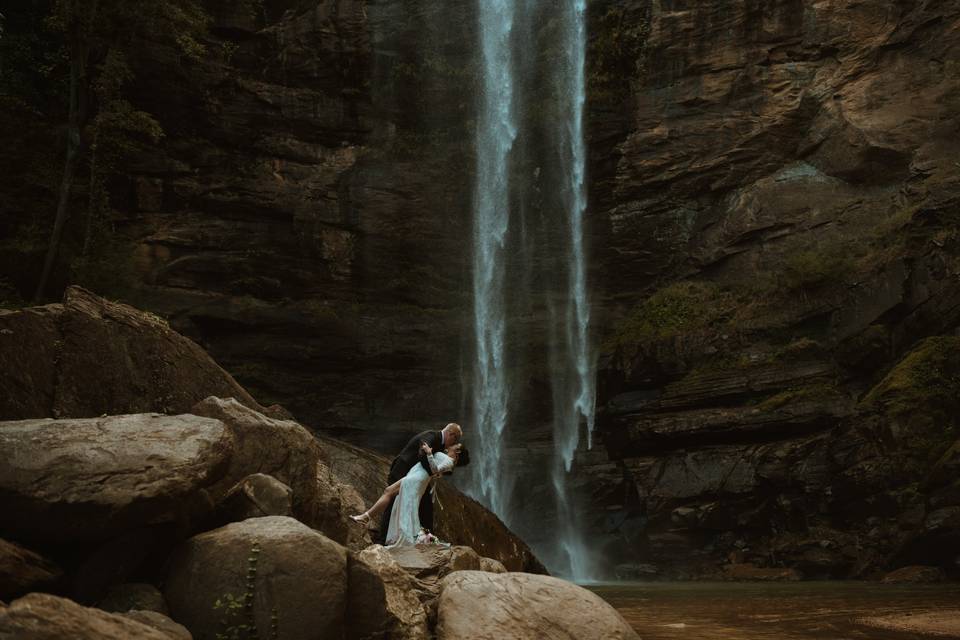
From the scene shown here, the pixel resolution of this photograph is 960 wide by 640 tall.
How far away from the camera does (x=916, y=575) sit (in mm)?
14492

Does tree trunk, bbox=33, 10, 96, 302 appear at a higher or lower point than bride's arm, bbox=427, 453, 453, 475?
higher

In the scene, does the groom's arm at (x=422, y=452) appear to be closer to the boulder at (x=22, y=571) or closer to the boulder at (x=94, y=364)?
the boulder at (x=94, y=364)

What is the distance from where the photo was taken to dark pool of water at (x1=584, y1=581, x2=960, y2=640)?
6.95 m

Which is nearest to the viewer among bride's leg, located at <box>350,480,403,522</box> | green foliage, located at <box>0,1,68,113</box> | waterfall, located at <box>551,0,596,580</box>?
bride's leg, located at <box>350,480,403,522</box>

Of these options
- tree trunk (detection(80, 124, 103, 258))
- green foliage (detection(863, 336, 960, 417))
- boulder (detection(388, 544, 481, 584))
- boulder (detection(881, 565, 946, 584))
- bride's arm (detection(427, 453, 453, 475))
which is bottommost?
boulder (detection(881, 565, 946, 584))

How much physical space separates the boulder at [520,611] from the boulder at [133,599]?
5.78ft

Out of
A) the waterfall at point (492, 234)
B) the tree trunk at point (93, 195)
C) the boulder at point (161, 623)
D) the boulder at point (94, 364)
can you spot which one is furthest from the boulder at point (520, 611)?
the tree trunk at point (93, 195)

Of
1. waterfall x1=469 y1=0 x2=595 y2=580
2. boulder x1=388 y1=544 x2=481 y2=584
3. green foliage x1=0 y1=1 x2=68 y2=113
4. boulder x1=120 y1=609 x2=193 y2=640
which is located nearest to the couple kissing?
boulder x1=388 y1=544 x2=481 y2=584

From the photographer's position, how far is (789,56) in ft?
81.3

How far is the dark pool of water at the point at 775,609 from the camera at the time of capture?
6.95m

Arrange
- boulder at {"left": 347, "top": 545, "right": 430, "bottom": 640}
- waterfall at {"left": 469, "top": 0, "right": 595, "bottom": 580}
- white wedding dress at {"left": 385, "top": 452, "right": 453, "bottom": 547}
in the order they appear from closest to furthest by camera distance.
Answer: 1. boulder at {"left": 347, "top": 545, "right": 430, "bottom": 640}
2. white wedding dress at {"left": 385, "top": 452, "right": 453, "bottom": 547}
3. waterfall at {"left": 469, "top": 0, "right": 595, "bottom": 580}

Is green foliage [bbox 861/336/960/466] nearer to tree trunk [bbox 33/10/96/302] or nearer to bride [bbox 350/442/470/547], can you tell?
bride [bbox 350/442/470/547]

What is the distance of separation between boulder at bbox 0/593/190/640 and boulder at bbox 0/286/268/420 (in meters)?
2.56

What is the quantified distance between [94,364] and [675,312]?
19.5m
